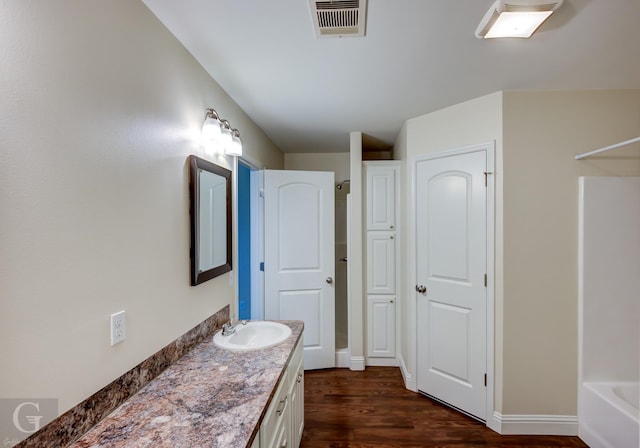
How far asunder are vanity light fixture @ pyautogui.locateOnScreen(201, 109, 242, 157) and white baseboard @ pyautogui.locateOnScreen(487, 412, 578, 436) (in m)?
2.61

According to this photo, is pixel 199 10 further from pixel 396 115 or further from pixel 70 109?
pixel 396 115

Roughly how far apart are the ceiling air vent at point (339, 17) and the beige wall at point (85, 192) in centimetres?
70

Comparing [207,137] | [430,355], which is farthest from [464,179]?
[207,137]

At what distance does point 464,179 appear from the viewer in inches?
90.4

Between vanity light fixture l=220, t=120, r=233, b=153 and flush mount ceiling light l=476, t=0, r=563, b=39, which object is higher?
flush mount ceiling light l=476, t=0, r=563, b=39

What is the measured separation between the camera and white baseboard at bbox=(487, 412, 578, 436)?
2039 millimetres

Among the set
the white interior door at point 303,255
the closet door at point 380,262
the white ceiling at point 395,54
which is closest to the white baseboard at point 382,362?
the white interior door at point 303,255

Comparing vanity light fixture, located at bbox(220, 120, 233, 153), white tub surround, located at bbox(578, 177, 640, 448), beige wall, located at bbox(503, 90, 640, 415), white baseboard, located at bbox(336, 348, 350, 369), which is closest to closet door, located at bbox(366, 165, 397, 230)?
beige wall, located at bbox(503, 90, 640, 415)

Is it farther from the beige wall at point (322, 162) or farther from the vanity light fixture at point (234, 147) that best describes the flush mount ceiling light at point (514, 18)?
the beige wall at point (322, 162)

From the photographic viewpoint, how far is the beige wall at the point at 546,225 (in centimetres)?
205

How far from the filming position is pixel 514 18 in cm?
129

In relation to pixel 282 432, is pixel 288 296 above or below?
above

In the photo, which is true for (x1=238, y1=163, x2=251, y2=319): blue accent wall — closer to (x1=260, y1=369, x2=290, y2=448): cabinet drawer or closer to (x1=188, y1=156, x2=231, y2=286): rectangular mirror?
(x1=188, y1=156, x2=231, y2=286): rectangular mirror

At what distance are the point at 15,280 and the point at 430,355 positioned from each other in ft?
8.70
